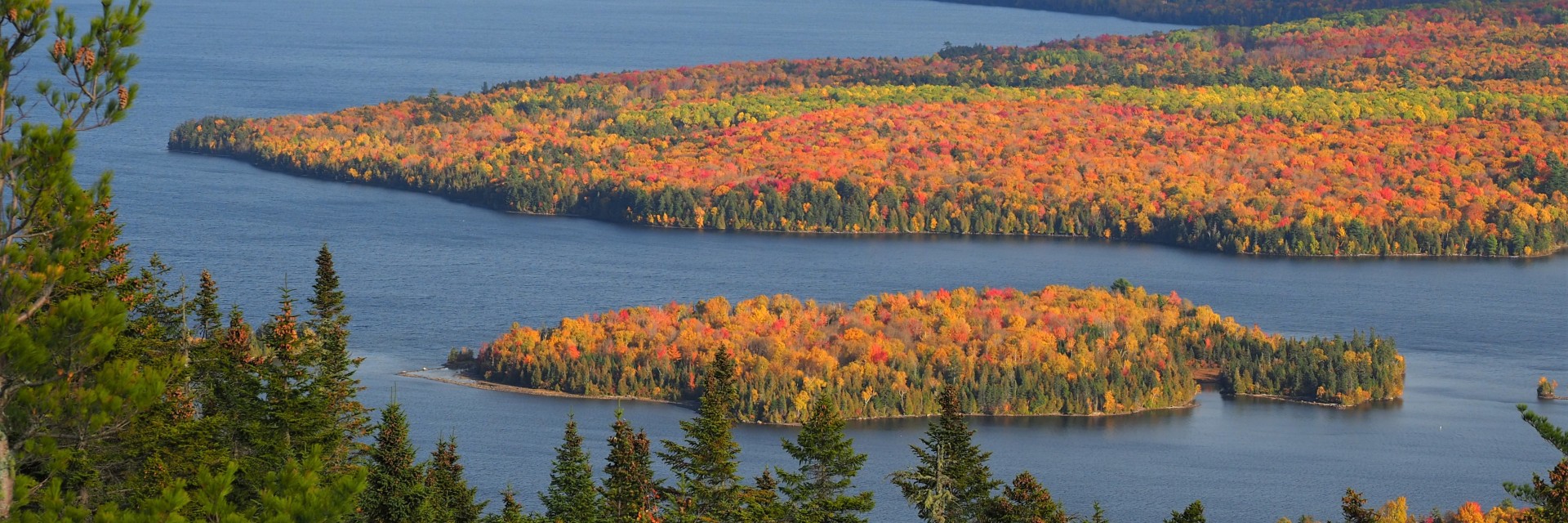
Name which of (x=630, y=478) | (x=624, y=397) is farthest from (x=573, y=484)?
(x=624, y=397)

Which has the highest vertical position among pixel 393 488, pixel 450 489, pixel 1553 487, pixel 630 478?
pixel 1553 487

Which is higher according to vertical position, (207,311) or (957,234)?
(957,234)

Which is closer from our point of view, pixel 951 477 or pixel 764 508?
pixel 764 508

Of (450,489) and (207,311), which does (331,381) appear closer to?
(450,489)

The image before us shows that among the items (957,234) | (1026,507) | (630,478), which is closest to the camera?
(1026,507)

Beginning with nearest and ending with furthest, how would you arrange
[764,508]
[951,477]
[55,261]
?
1. [55,261]
2. [764,508]
3. [951,477]

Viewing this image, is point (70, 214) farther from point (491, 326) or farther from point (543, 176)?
point (543, 176)
